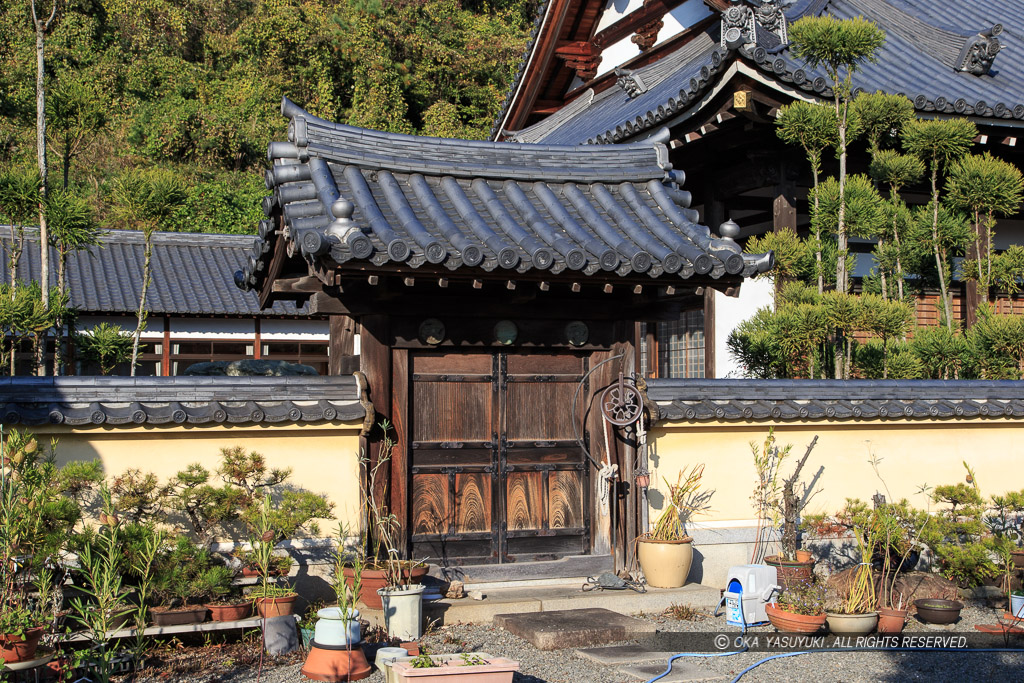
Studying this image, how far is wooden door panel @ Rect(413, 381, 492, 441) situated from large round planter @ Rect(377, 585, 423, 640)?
5.54 feet

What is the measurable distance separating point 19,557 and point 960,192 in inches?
397

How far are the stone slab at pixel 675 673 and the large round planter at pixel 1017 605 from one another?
10.5ft

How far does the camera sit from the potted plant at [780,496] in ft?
30.7

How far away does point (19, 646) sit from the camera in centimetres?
578

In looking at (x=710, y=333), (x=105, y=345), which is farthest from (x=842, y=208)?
(x=105, y=345)

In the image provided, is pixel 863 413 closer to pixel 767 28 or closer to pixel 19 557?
pixel 767 28

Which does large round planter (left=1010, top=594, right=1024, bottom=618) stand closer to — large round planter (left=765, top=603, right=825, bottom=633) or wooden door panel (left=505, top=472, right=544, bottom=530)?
large round planter (left=765, top=603, right=825, bottom=633)

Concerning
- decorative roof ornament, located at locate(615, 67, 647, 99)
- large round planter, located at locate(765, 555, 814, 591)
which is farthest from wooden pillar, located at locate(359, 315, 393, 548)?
decorative roof ornament, located at locate(615, 67, 647, 99)

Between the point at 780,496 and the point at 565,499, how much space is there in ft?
7.67

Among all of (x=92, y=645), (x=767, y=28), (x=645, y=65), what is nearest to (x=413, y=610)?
(x=92, y=645)

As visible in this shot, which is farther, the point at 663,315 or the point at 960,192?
the point at 960,192

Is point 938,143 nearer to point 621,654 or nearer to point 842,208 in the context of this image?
point 842,208

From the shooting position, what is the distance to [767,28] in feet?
39.1

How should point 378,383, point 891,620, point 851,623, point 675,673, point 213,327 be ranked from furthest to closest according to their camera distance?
point 213,327, point 378,383, point 891,620, point 851,623, point 675,673
